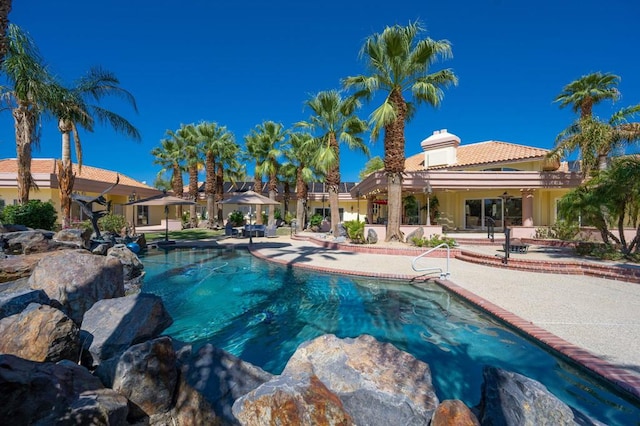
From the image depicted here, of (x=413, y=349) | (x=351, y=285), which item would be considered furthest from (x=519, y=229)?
(x=413, y=349)

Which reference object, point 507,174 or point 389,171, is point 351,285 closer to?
point 389,171

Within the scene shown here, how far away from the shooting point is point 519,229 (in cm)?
1878

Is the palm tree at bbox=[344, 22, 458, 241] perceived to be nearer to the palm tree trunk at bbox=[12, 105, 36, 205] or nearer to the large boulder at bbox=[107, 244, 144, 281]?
the large boulder at bbox=[107, 244, 144, 281]

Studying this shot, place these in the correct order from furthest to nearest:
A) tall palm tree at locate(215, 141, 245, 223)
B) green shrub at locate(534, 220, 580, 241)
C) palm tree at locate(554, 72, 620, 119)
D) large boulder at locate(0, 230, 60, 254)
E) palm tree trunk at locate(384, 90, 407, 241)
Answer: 1. tall palm tree at locate(215, 141, 245, 223)
2. palm tree at locate(554, 72, 620, 119)
3. green shrub at locate(534, 220, 580, 241)
4. palm tree trunk at locate(384, 90, 407, 241)
5. large boulder at locate(0, 230, 60, 254)

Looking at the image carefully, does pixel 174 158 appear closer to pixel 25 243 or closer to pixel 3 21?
pixel 25 243

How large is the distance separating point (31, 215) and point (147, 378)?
1393cm

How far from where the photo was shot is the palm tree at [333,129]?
781 inches

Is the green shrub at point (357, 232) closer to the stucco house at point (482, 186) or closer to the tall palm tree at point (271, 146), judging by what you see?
the stucco house at point (482, 186)

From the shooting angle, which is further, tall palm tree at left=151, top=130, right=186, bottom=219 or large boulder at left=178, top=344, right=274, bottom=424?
tall palm tree at left=151, top=130, right=186, bottom=219

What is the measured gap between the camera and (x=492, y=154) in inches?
965

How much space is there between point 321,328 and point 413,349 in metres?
1.82

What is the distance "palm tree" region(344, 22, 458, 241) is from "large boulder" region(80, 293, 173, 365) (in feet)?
41.4

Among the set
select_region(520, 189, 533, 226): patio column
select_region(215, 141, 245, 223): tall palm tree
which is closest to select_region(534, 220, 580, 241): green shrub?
select_region(520, 189, 533, 226): patio column

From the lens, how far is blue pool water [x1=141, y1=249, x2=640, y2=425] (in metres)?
4.13
